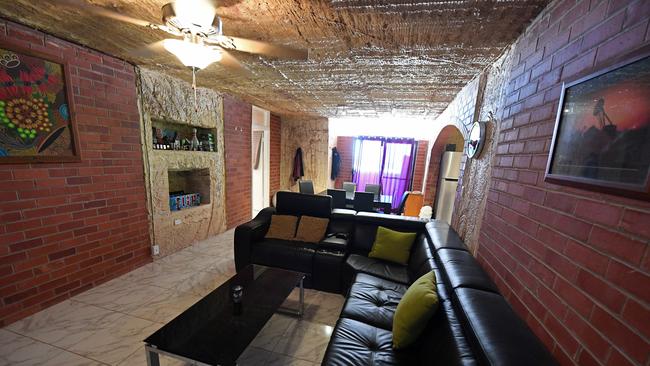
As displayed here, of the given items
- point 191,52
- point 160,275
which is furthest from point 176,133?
point 191,52

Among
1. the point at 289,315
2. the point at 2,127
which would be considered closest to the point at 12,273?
the point at 2,127

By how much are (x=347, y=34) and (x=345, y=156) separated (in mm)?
4892

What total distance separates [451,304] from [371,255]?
1202 mm

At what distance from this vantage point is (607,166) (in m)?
0.74

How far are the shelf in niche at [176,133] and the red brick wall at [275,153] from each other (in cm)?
181

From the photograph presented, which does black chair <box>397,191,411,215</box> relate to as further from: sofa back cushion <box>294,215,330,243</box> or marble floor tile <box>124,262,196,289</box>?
marble floor tile <box>124,262,196,289</box>

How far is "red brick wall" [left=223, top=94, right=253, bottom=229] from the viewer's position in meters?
3.71

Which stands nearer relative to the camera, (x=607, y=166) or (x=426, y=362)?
(x=607, y=166)

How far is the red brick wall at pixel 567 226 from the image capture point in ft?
2.11

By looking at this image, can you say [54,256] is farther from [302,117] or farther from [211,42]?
[302,117]

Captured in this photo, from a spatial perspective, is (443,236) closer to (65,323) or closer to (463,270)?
(463,270)

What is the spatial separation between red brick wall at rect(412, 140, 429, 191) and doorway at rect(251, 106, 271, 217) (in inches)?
150

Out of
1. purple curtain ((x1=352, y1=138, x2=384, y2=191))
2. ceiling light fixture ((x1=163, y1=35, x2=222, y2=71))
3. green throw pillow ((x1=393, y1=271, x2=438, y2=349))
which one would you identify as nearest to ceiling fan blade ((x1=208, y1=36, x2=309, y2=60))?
ceiling light fixture ((x1=163, y1=35, x2=222, y2=71))

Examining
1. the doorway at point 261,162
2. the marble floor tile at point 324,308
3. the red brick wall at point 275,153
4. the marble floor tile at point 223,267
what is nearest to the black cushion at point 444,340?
the marble floor tile at point 324,308
